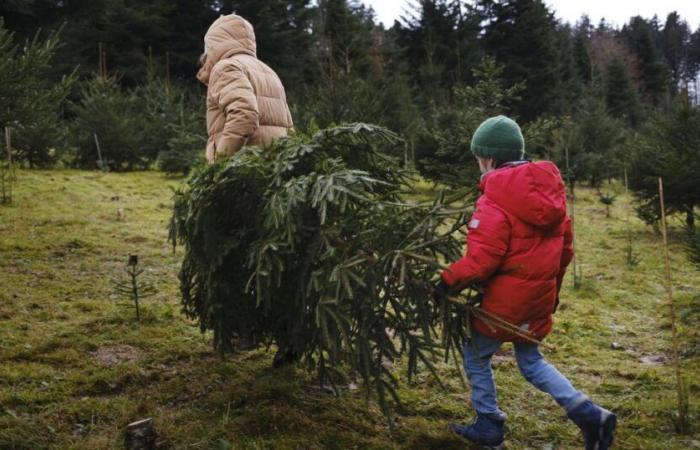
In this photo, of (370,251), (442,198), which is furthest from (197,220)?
(442,198)

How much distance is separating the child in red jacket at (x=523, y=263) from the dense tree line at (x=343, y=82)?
118 inches

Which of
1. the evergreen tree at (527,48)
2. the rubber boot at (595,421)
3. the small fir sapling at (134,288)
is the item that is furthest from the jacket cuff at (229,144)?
the evergreen tree at (527,48)

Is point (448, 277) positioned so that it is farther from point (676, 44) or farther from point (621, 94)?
point (676, 44)

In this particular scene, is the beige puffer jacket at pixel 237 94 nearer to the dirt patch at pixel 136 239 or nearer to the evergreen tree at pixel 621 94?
the dirt patch at pixel 136 239

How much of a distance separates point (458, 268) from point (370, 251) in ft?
1.50

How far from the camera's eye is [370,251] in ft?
9.95

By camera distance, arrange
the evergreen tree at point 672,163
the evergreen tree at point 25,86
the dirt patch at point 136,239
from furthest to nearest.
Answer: the evergreen tree at point 672,163 → the dirt patch at point 136,239 → the evergreen tree at point 25,86

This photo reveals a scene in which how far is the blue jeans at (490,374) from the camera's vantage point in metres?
3.03

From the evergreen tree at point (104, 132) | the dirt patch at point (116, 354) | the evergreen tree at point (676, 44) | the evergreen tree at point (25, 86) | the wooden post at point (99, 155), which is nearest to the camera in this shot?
the dirt patch at point (116, 354)

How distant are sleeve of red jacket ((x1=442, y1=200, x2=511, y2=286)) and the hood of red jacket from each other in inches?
3.2

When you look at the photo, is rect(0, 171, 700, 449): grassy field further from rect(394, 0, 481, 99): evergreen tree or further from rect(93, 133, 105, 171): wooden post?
rect(394, 0, 481, 99): evergreen tree

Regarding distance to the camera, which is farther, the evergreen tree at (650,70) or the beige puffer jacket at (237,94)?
the evergreen tree at (650,70)

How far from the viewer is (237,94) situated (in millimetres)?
4289

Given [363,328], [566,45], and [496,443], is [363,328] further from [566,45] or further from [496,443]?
[566,45]
